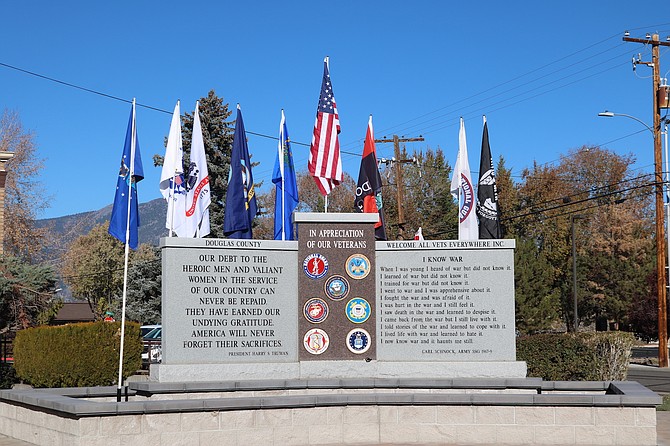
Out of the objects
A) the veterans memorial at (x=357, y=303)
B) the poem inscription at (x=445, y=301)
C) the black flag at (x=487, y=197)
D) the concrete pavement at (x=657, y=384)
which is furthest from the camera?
the black flag at (x=487, y=197)

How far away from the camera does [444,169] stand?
226 feet

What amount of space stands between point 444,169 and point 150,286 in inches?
1353

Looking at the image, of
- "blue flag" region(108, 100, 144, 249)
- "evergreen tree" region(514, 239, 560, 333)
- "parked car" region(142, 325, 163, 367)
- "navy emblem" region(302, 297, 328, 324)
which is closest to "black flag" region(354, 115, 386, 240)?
"navy emblem" region(302, 297, 328, 324)

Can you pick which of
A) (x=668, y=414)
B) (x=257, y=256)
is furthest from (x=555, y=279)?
(x=257, y=256)

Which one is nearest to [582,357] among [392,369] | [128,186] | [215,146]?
[392,369]

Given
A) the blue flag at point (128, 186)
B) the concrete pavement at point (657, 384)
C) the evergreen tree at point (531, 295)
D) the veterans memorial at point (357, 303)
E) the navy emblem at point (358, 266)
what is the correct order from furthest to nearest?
the evergreen tree at point (531, 295) → the blue flag at point (128, 186) → the navy emblem at point (358, 266) → the veterans memorial at point (357, 303) → the concrete pavement at point (657, 384)

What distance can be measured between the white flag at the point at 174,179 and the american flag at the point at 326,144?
2.64 m

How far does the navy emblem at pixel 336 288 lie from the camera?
15.6 meters

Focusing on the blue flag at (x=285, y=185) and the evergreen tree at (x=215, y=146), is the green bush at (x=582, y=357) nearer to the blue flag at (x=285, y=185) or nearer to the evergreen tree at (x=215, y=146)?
the blue flag at (x=285, y=185)

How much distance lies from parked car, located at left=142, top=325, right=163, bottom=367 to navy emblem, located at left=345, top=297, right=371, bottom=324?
9338 mm

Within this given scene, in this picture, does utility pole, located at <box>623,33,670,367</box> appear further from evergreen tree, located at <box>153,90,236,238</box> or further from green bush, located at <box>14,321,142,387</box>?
green bush, located at <box>14,321,142,387</box>

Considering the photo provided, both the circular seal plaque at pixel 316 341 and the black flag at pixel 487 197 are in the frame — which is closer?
the circular seal plaque at pixel 316 341

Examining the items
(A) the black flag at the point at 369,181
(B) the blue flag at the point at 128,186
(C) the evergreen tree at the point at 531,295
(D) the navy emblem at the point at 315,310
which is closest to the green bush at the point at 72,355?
(B) the blue flag at the point at 128,186

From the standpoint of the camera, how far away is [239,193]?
691 inches
